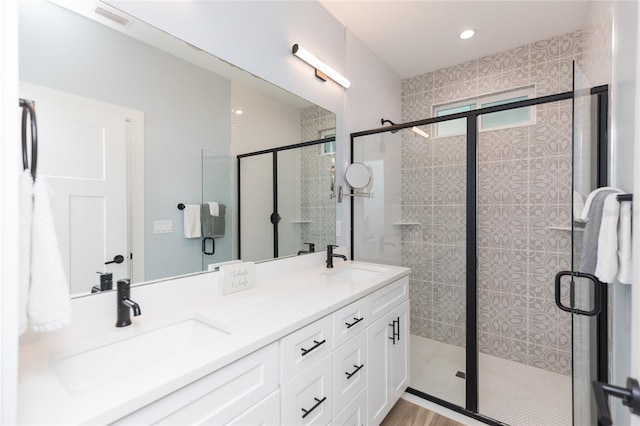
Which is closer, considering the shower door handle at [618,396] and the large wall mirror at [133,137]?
the shower door handle at [618,396]

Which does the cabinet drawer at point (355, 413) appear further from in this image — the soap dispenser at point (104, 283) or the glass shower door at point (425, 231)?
the soap dispenser at point (104, 283)

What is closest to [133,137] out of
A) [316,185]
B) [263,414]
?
[263,414]

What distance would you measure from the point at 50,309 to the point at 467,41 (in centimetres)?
302

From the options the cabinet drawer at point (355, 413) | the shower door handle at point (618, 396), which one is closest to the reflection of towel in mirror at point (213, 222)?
the cabinet drawer at point (355, 413)

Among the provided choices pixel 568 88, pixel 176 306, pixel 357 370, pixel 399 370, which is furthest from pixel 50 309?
pixel 568 88

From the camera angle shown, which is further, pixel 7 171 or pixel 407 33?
pixel 407 33

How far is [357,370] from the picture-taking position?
4.52ft

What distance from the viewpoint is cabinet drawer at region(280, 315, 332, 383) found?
0.98 metres

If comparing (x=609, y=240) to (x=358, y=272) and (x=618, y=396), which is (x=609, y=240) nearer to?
(x=618, y=396)

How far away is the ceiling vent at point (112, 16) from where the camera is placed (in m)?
1.03

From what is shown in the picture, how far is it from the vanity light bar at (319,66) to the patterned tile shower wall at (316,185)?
250 mm

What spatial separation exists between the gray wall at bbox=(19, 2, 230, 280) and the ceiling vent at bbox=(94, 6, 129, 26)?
4 centimetres

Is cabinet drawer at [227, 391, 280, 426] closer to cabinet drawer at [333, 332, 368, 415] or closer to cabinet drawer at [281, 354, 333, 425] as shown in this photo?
cabinet drawer at [281, 354, 333, 425]

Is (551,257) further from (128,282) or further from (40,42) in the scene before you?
(40,42)
